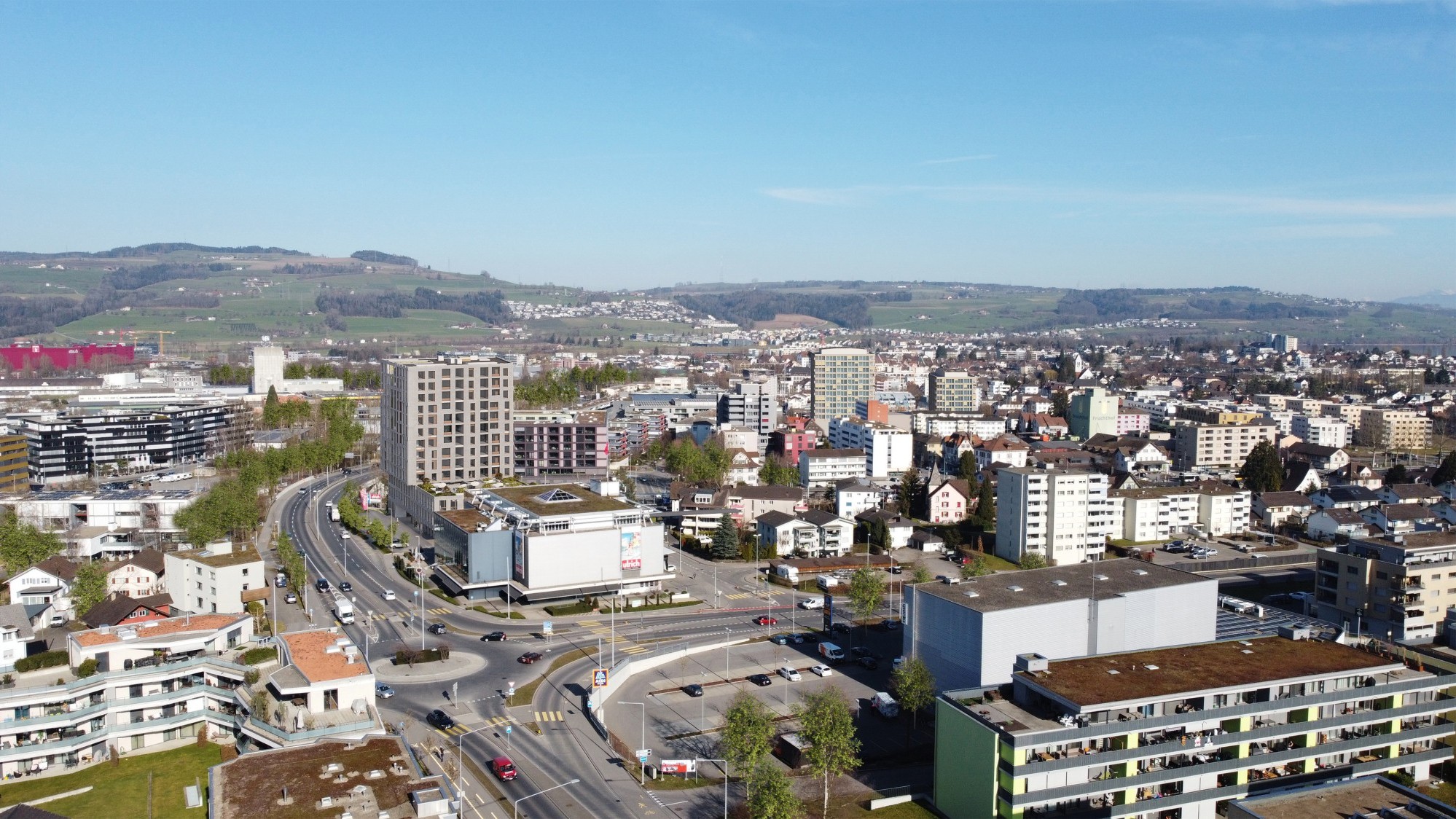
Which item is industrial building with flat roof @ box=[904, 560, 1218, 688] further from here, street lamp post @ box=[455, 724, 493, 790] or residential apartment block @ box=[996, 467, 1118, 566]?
residential apartment block @ box=[996, 467, 1118, 566]

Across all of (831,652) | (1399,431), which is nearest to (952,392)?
(1399,431)

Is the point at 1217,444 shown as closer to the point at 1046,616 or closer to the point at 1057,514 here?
the point at 1057,514

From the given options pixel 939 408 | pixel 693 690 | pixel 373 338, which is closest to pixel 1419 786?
pixel 693 690

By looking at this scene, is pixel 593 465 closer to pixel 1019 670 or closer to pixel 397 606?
pixel 397 606

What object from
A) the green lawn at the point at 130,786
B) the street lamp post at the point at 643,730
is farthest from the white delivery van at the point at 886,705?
the green lawn at the point at 130,786

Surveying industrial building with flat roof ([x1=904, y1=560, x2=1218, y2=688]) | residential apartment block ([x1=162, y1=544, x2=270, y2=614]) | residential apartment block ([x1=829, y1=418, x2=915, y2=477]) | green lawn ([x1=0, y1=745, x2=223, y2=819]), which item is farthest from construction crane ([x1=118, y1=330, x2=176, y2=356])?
industrial building with flat roof ([x1=904, y1=560, x2=1218, y2=688])

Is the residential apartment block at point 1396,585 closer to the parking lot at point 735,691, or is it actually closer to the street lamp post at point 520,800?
the parking lot at point 735,691
